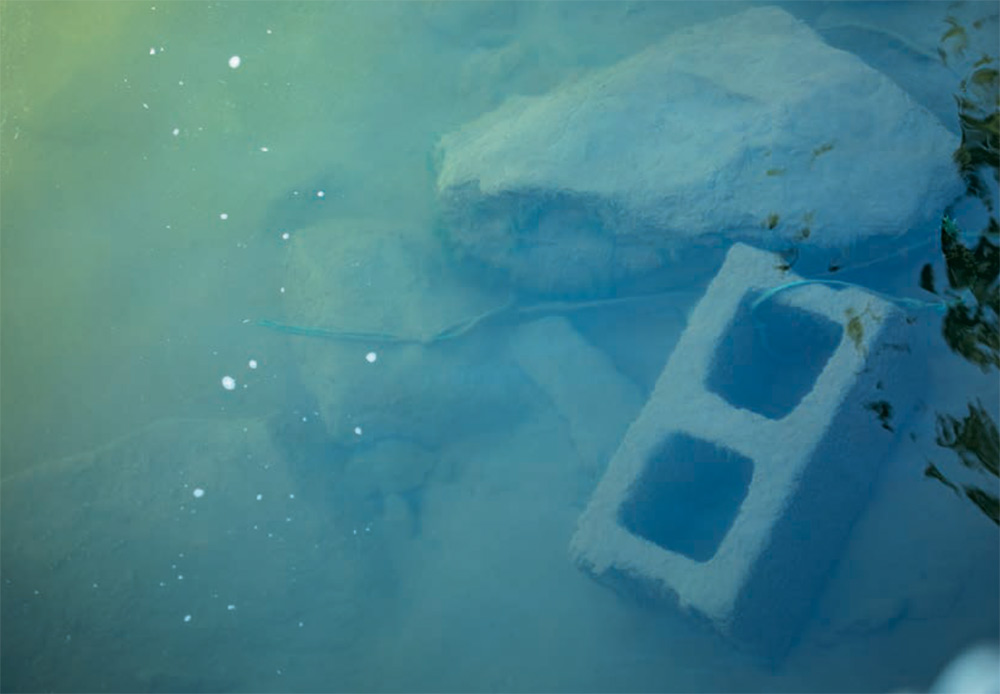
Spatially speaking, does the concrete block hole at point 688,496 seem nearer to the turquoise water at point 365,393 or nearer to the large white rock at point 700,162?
the turquoise water at point 365,393

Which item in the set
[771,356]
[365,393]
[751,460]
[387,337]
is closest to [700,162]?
[771,356]

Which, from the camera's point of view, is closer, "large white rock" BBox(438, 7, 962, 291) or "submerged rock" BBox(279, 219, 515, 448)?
"large white rock" BBox(438, 7, 962, 291)

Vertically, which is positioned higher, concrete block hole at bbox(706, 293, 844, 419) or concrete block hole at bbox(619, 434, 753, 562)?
concrete block hole at bbox(706, 293, 844, 419)

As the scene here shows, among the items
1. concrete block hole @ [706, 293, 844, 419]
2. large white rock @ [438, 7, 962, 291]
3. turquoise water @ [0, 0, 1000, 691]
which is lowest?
turquoise water @ [0, 0, 1000, 691]

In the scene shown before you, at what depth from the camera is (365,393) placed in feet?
11.0

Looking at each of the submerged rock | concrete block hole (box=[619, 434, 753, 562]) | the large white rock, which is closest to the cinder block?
concrete block hole (box=[619, 434, 753, 562])

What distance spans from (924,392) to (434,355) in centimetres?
173

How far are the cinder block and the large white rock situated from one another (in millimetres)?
257

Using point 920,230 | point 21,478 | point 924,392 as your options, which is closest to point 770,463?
point 924,392

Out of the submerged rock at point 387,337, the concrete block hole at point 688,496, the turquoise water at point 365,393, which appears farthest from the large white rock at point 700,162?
the concrete block hole at point 688,496

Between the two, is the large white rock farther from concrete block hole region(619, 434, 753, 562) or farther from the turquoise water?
concrete block hole region(619, 434, 753, 562)

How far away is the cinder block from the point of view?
2.57m

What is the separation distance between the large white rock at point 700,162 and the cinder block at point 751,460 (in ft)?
0.84

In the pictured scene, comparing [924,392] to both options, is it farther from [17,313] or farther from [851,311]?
[17,313]
